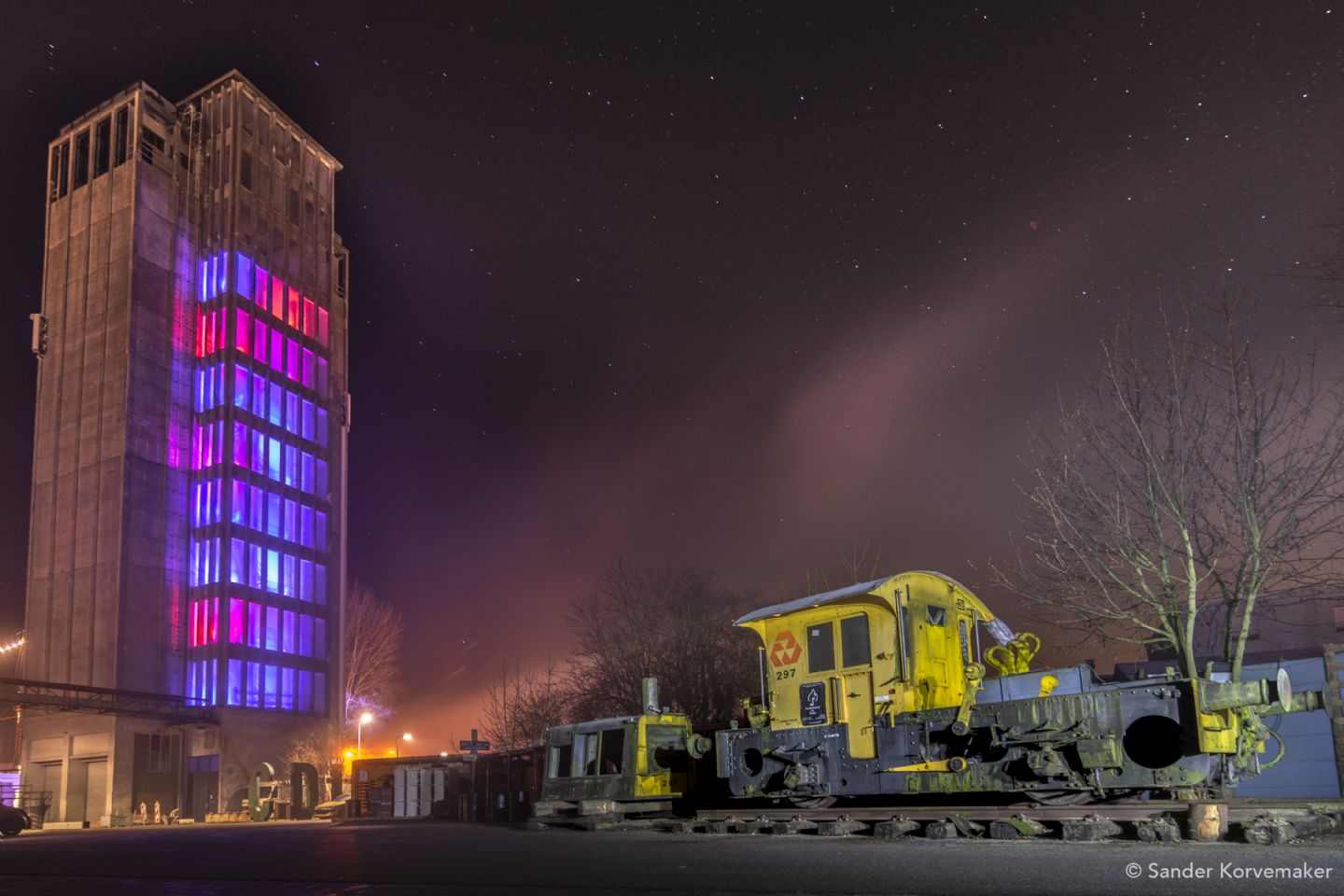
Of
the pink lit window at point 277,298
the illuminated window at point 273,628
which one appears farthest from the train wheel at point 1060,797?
the pink lit window at point 277,298

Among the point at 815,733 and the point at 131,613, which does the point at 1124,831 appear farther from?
the point at 131,613

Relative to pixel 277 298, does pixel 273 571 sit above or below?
below

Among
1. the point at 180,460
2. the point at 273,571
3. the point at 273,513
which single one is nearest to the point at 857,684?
the point at 273,571

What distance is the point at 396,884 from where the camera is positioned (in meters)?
10.9

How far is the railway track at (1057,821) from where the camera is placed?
1218 cm

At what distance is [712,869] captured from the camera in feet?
38.1

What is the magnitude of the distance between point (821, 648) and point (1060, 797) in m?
4.37

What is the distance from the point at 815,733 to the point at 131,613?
62.2 meters

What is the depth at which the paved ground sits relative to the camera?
9320mm

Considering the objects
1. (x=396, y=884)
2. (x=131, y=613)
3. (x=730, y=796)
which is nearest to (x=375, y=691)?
(x=131, y=613)

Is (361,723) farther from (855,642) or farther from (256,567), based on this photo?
(855,642)

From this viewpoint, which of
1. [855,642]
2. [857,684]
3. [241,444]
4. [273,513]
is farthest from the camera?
[273,513]

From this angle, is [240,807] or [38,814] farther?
[240,807]

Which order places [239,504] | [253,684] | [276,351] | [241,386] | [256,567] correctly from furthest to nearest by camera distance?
[276,351]
[241,386]
[256,567]
[239,504]
[253,684]
